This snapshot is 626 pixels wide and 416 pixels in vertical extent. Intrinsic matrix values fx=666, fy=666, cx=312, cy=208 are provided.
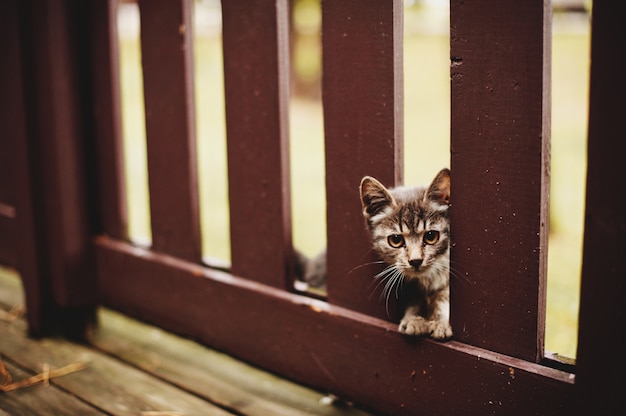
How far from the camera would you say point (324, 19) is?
1897mm

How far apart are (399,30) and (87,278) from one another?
5.67ft

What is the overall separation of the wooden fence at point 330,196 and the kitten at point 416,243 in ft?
0.20

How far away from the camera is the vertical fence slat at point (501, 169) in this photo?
151 centimetres

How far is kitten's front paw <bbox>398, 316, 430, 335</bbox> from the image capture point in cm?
181

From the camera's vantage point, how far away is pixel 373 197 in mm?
1859

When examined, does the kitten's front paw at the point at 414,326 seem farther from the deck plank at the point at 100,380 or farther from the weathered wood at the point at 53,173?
the weathered wood at the point at 53,173

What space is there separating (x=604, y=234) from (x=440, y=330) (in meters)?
0.57

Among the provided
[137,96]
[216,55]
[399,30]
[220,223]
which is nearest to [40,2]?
[399,30]

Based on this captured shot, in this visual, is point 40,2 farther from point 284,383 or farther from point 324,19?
point 284,383

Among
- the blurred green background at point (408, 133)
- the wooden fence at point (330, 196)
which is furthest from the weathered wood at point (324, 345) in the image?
the blurred green background at point (408, 133)

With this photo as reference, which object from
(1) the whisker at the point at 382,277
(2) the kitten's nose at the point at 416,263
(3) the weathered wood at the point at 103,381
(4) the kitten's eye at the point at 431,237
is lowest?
(3) the weathered wood at the point at 103,381

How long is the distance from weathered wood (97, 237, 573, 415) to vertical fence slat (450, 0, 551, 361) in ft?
0.28

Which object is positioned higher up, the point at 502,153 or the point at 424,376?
the point at 502,153

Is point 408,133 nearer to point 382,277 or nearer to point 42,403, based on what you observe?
point 382,277
